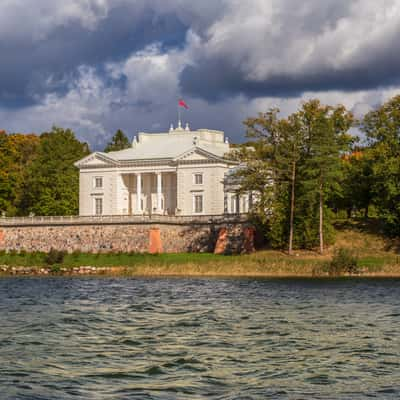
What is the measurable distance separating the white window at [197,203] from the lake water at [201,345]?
43.8 meters

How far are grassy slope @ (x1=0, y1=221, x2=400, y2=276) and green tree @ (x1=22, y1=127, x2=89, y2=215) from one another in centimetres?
1993

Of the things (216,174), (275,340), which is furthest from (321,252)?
(275,340)

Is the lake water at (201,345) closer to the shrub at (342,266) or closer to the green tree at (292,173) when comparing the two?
the shrub at (342,266)

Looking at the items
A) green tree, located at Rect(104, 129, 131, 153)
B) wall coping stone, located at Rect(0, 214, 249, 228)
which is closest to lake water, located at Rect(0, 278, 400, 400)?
wall coping stone, located at Rect(0, 214, 249, 228)

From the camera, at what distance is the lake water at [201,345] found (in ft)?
71.4

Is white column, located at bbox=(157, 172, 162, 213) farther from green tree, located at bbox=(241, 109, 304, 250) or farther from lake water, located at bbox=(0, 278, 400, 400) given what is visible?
lake water, located at bbox=(0, 278, 400, 400)

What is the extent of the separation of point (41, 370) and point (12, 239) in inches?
2599

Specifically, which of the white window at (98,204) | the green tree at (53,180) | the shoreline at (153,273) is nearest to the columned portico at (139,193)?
the white window at (98,204)

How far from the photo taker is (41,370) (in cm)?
2405

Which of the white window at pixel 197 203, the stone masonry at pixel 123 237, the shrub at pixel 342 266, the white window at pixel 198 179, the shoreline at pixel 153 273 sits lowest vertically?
the shoreline at pixel 153 273

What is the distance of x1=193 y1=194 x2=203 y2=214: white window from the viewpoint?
9194 cm

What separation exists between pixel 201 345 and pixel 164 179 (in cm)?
6927

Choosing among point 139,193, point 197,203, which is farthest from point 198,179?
point 139,193

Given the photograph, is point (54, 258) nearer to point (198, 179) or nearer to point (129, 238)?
point (129, 238)
